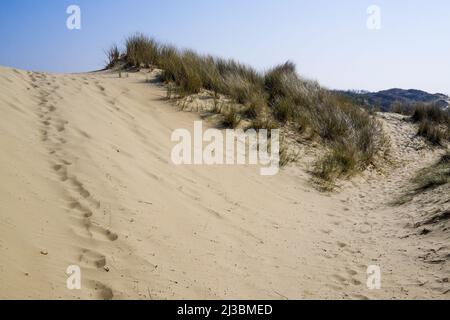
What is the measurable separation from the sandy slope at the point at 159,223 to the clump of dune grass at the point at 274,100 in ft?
5.53

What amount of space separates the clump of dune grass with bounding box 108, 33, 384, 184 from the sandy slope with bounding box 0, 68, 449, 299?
1687 millimetres

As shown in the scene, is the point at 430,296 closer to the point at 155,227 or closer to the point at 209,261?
the point at 209,261

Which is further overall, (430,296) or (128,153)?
(128,153)

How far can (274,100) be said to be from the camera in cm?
1002

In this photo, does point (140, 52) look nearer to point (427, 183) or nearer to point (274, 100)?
point (274, 100)

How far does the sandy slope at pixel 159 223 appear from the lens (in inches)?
125

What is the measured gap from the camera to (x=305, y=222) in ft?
17.5

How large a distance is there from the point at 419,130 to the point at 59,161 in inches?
390

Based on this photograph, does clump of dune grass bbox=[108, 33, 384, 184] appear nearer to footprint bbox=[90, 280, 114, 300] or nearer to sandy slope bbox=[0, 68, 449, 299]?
sandy slope bbox=[0, 68, 449, 299]

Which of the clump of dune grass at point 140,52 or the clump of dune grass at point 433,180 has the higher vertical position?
the clump of dune grass at point 140,52

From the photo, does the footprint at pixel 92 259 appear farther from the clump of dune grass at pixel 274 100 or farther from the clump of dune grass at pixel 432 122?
the clump of dune grass at pixel 432 122

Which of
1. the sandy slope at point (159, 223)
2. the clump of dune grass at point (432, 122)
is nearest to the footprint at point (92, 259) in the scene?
the sandy slope at point (159, 223)
